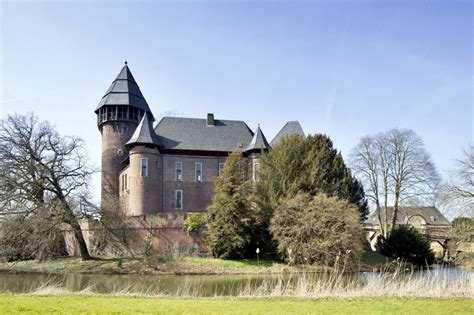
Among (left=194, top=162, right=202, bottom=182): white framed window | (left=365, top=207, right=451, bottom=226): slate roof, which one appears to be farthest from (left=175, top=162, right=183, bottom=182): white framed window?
(left=365, top=207, right=451, bottom=226): slate roof

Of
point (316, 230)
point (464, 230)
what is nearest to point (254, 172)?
point (316, 230)

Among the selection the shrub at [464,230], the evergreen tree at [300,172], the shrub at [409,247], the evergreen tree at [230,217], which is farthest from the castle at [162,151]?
the shrub at [464,230]

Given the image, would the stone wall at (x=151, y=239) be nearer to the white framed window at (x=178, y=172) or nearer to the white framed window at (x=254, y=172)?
the white framed window at (x=178, y=172)

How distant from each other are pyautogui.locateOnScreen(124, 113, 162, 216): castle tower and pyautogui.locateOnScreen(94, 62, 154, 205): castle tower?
3.02m

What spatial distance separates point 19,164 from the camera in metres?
23.1

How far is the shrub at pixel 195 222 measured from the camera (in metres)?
26.2

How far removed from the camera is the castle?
30953mm

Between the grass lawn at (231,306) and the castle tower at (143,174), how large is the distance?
20467mm

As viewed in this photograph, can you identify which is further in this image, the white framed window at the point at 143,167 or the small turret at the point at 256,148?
the small turret at the point at 256,148

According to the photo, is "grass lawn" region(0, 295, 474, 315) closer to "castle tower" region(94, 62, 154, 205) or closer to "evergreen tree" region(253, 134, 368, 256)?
"evergreen tree" region(253, 134, 368, 256)

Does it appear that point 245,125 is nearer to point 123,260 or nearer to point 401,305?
point 123,260

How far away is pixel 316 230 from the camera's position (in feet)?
75.0

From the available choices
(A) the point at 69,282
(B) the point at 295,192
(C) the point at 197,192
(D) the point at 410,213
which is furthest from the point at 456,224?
(D) the point at 410,213

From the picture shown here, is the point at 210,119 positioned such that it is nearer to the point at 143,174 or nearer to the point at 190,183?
the point at 190,183
